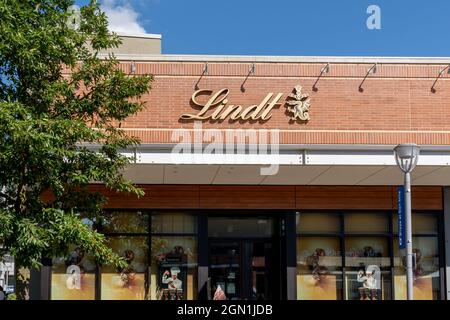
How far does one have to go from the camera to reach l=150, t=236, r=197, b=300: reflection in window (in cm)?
1711

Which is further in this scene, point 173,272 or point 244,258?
point 244,258

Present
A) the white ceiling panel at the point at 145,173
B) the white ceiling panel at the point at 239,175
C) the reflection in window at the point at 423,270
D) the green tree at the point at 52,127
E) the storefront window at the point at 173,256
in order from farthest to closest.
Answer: the reflection in window at the point at 423,270
the storefront window at the point at 173,256
the white ceiling panel at the point at 239,175
the white ceiling panel at the point at 145,173
the green tree at the point at 52,127

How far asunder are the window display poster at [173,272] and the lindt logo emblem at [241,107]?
4020 mm

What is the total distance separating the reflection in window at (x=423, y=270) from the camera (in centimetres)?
1752

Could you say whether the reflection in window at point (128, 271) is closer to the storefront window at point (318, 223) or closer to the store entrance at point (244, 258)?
the store entrance at point (244, 258)

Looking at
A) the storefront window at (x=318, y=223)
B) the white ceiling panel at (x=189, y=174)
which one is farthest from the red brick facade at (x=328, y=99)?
the storefront window at (x=318, y=223)

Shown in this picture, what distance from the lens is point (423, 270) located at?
57.8 feet

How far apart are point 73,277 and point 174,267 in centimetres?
271

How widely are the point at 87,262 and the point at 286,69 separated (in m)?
7.37

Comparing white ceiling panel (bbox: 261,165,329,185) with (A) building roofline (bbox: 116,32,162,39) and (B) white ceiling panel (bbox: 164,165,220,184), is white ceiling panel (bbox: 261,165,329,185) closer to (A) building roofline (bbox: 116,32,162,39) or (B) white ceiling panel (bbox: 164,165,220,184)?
(B) white ceiling panel (bbox: 164,165,220,184)

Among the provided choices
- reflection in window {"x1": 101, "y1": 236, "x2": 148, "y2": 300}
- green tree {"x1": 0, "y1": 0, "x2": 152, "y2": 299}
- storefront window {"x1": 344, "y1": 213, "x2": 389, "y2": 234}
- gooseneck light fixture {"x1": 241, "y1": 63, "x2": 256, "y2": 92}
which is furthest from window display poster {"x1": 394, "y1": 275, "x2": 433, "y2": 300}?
green tree {"x1": 0, "y1": 0, "x2": 152, "y2": 299}

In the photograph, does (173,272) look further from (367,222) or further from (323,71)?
(323,71)

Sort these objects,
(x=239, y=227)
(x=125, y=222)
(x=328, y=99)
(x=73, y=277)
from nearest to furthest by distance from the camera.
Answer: (x=328, y=99) < (x=73, y=277) < (x=125, y=222) < (x=239, y=227)

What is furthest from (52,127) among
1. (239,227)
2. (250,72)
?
(239,227)
